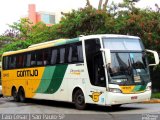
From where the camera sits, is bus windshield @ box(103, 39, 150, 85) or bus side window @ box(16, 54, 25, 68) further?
bus side window @ box(16, 54, 25, 68)

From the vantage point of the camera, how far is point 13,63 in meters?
26.4

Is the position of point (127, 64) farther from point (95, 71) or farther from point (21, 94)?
point (21, 94)

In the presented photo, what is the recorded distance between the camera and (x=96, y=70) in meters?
17.9

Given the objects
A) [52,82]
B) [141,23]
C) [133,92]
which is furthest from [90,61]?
[141,23]

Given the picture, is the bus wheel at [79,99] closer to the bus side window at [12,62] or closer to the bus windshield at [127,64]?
the bus windshield at [127,64]

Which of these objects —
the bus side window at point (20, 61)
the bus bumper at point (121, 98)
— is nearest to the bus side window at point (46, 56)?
the bus side window at point (20, 61)

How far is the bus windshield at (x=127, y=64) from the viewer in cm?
1739

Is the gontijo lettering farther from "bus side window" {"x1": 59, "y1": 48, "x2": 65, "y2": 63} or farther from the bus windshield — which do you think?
the bus windshield

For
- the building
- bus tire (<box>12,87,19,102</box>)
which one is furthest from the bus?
the building

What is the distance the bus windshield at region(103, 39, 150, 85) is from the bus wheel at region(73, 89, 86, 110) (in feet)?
7.04

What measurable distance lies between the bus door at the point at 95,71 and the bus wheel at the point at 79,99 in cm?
67

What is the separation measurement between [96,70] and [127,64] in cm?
129

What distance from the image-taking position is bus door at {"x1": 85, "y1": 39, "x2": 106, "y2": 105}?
1752 centimetres

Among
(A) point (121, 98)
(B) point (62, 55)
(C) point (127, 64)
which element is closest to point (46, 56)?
(B) point (62, 55)
